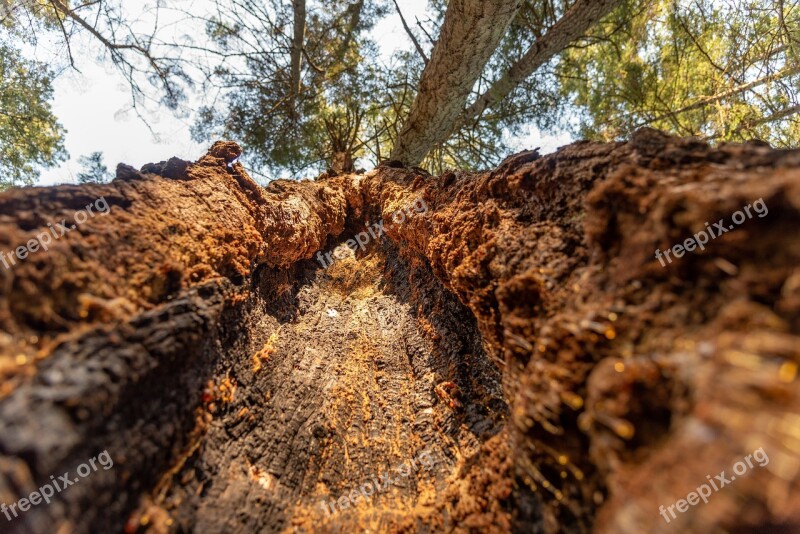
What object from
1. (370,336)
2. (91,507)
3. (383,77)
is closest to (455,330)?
(370,336)

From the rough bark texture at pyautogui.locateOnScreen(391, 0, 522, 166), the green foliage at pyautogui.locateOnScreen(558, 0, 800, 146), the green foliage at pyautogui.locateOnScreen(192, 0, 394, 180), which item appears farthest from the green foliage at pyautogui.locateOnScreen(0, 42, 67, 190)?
the green foliage at pyautogui.locateOnScreen(558, 0, 800, 146)

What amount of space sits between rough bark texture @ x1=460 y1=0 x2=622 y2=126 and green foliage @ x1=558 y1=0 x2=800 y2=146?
1176 millimetres

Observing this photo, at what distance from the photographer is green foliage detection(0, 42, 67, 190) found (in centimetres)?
480

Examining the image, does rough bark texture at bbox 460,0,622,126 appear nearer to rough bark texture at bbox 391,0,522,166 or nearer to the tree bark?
rough bark texture at bbox 391,0,522,166

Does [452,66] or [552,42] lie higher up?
[552,42]

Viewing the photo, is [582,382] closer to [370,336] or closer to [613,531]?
[613,531]

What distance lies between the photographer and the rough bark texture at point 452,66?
3146 mm

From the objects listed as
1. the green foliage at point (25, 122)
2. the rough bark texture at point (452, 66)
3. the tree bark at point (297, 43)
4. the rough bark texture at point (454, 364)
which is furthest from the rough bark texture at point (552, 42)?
the green foliage at point (25, 122)

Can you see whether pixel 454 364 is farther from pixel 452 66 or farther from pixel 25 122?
pixel 25 122

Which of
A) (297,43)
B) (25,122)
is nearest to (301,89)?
(297,43)

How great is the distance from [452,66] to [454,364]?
3319 mm

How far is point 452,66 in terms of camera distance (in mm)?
3660

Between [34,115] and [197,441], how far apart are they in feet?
23.2

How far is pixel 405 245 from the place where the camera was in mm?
3225
